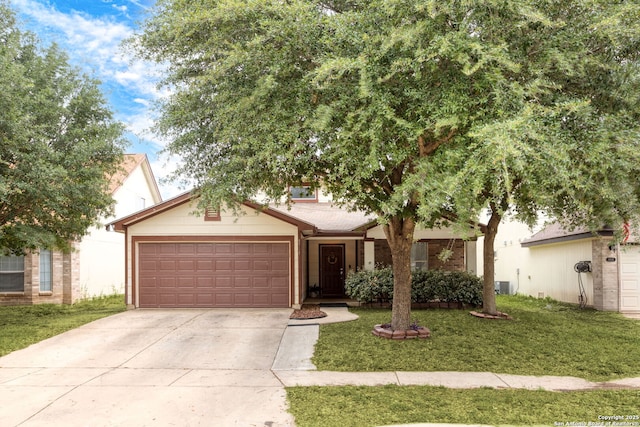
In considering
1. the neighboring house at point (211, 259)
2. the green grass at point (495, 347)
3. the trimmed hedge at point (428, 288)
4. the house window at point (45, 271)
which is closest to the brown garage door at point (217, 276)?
the neighboring house at point (211, 259)

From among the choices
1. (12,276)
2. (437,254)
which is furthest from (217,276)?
(12,276)

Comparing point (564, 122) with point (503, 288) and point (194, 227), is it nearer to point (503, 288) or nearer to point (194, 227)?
point (194, 227)

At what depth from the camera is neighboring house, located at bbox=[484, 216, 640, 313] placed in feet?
51.9

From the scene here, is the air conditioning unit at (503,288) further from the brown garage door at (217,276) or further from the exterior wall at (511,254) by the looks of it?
the brown garage door at (217,276)

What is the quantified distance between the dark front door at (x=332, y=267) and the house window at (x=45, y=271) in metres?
9.95

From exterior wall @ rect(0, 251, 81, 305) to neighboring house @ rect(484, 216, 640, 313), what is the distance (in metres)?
16.9

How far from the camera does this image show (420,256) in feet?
58.1

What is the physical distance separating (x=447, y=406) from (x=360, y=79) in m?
4.67

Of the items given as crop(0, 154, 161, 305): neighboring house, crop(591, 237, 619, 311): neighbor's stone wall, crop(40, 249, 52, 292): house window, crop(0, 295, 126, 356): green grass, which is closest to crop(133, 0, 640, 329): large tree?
crop(0, 295, 126, 356): green grass

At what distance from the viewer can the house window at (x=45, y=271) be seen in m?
18.4

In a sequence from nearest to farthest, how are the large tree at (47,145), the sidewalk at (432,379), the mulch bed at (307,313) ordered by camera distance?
the sidewalk at (432,379)
the large tree at (47,145)
the mulch bed at (307,313)

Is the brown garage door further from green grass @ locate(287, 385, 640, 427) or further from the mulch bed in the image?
green grass @ locate(287, 385, 640, 427)

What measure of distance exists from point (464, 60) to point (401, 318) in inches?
243

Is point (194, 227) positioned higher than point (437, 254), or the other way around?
point (194, 227)
